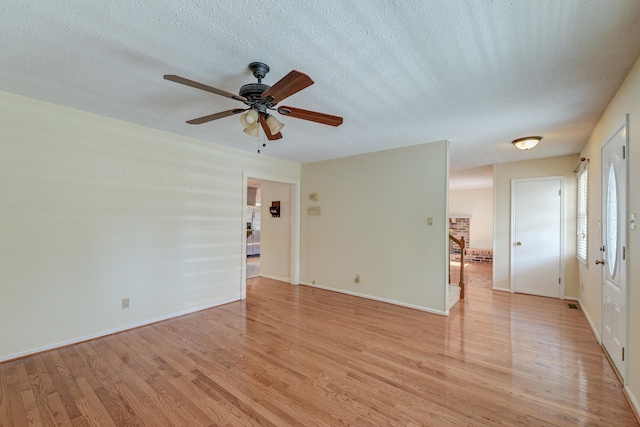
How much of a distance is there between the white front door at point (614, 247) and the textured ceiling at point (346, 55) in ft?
1.68

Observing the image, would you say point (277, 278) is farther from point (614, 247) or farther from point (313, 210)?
point (614, 247)

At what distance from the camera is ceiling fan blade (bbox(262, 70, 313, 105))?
1548mm

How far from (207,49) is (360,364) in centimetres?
278

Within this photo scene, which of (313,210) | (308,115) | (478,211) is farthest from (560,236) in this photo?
(308,115)

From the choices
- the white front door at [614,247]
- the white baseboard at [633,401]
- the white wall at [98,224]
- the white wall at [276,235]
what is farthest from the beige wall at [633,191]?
the white wall at [276,235]

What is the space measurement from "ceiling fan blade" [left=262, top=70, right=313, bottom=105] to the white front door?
251 centimetres

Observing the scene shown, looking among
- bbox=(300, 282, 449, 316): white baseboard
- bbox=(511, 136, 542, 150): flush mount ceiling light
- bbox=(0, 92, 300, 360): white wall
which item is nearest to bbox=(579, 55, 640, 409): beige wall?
bbox=(511, 136, 542, 150): flush mount ceiling light

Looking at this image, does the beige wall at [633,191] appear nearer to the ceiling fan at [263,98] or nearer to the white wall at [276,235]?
the ceiling fan at [263,98]

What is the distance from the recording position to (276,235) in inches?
229

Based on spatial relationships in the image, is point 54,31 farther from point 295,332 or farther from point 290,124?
point 295,332

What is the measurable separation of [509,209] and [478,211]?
4180mm

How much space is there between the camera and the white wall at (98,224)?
8.37 ft

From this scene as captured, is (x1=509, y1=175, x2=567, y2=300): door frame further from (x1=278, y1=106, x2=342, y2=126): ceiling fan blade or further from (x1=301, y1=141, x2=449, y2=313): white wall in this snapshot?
(x1=278, y1=106, x2=342, y2=126): ceiling fan blade

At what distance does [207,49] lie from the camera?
1810mm
